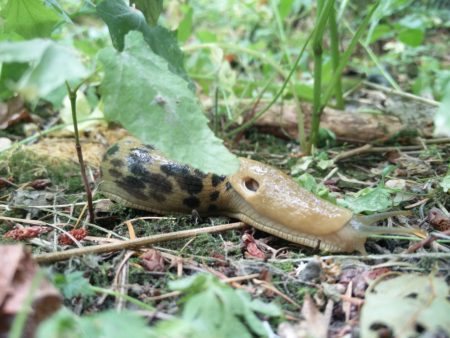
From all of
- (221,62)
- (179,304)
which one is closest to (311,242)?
(179,304)

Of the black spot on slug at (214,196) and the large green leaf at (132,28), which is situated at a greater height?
the large green leaf at (132,28)

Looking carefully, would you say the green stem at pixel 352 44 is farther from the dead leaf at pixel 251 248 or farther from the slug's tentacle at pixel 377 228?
the dead leaf at pixel 251 248

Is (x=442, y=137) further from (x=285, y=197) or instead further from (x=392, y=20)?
→ (x=392, y=20)

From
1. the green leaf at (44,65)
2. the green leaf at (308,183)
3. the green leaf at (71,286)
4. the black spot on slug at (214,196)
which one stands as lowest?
the black spot on slug at (214,196)

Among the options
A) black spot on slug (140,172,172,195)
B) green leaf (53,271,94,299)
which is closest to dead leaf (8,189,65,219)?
black spot on slug (140,172,172,195)

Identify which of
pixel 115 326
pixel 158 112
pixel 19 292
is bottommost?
pixel 19 292

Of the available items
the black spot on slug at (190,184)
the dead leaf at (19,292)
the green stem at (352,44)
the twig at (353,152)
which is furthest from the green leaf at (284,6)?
the dead leaf at (19,292)

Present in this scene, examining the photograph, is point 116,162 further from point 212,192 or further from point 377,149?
point 377,149

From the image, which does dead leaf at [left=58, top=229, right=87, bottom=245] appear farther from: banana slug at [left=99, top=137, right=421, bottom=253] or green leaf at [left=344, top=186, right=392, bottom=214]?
green leaf at [left=344, top=186, right=392, bottom=214]

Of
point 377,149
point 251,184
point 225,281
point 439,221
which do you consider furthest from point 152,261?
point 377,149
